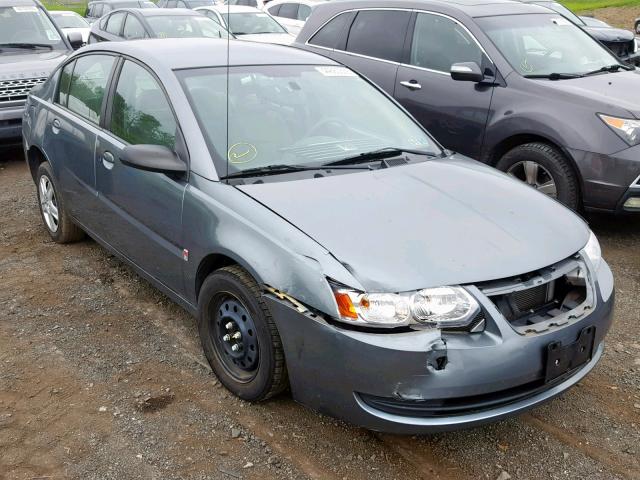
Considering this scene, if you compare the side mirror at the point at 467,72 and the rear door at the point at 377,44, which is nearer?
the side mirror at the point at 467,72

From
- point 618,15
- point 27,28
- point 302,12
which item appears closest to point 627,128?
point 27,28

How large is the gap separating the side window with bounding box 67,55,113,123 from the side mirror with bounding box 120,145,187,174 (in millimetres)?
1081

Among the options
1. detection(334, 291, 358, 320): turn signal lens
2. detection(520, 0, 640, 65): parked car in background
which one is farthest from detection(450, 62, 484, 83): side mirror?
detection(520, 0, 640, 65): parked car in background

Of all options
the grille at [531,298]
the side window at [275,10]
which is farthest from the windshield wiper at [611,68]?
the side window at [275,10]

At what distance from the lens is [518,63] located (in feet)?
19.4

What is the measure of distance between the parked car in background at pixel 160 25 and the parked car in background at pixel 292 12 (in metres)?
3.18

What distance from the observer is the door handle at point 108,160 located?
414cm

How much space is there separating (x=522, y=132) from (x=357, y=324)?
351cm

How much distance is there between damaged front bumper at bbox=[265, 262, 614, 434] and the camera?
266cm

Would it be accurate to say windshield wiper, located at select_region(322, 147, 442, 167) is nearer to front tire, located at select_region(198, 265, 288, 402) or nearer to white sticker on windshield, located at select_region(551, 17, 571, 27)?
front tire, located at select_region(198, 265, 288, 402)

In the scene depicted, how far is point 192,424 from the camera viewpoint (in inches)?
127

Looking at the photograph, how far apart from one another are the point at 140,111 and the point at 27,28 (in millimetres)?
5549

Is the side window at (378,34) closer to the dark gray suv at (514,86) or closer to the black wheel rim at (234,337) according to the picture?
the dark gray suv at (514,86)

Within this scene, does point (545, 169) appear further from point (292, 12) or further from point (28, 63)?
point (292, 12)
